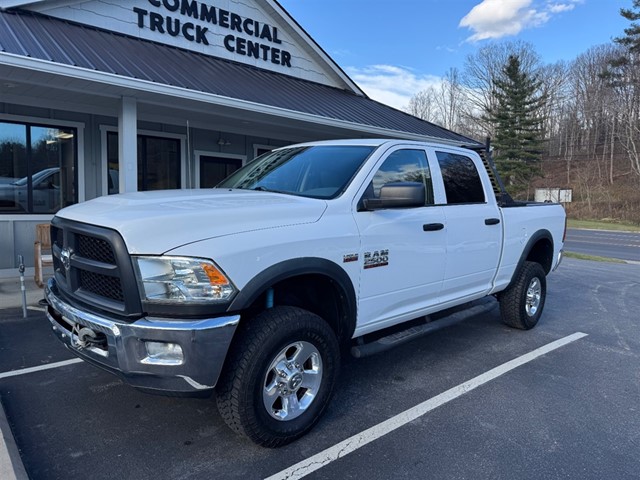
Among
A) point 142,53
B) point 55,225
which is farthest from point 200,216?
point 142,53

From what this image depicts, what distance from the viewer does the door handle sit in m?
3.96

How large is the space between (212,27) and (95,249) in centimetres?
874

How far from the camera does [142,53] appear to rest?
8.24m

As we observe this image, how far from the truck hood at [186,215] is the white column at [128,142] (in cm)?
453

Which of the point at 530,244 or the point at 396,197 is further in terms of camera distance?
the point at 530,244

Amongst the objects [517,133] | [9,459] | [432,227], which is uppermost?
[517,133]

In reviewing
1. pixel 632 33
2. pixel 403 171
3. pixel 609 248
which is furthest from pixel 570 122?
pixel 403 171

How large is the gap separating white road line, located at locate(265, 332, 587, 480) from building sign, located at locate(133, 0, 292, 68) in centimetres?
875

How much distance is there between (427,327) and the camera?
427 centimetres

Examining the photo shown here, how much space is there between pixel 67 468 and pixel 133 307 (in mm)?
1104

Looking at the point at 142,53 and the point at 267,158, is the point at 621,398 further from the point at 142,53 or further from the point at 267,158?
the point at 142,53

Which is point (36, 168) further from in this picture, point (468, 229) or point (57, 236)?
point (468, 229)

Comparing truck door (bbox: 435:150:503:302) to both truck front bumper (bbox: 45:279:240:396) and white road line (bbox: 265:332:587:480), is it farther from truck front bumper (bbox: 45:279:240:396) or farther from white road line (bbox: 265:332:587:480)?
truck front bumper (bbox: 45:279:240:396)

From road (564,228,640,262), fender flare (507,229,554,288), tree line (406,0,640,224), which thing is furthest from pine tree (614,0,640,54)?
fender flare (507,229,554,288)
